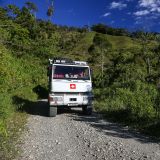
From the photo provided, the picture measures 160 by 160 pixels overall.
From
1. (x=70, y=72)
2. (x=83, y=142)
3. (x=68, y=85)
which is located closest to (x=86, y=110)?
(x=68, y=85)

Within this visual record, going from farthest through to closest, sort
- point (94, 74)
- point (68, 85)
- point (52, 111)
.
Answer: point (94, 74) → point (68, 85) → point (52, 111)

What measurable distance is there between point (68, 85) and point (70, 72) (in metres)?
0.75

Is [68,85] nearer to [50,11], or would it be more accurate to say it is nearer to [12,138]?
[12,138]

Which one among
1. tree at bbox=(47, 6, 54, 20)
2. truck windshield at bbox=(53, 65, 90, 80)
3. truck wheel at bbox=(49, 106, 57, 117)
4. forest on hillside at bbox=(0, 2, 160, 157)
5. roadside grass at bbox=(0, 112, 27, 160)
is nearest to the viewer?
roadside grass at bbox=(0, 112, 27, 160)

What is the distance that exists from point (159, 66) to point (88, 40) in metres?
67.6

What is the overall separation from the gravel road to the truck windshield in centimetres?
261

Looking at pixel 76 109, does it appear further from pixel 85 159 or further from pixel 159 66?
pixel 159 66

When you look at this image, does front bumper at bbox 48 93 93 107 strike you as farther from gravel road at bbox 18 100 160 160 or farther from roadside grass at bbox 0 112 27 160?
roadside grass at bbox 0 112 27 160

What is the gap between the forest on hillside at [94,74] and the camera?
13.0 metres

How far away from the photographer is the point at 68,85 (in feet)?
52.1

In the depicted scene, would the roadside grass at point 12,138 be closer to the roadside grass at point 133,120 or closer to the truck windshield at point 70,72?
the truck windshield at point 70,72

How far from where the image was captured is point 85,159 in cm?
834

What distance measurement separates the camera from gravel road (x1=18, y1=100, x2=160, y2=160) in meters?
8.62

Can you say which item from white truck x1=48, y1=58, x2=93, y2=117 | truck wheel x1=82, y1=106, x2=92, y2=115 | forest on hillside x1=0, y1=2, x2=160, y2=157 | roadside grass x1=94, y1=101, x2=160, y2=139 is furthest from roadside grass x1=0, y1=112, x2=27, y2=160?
roadside grass x1=94, y1=101, x2=160, y2=139
